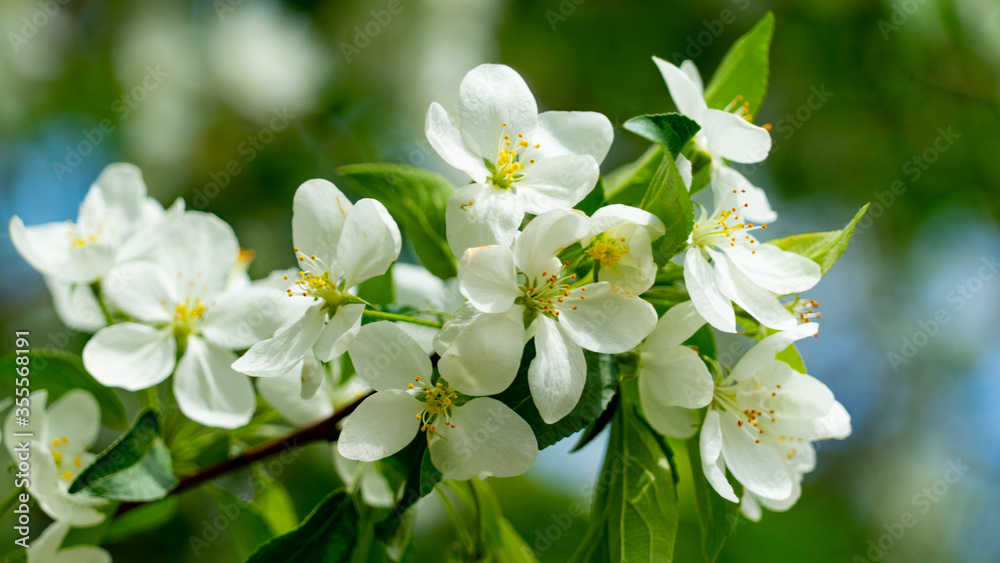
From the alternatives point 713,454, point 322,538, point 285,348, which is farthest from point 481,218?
point 322,538

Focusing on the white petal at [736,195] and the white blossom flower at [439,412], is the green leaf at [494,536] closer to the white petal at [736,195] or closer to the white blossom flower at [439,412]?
the white blossom flower at [439,412]

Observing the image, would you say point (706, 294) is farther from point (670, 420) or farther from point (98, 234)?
point (98, 234)

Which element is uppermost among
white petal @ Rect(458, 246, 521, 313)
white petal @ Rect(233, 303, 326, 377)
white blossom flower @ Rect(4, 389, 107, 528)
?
white petal @ Rect(458, 246, 521, 313)

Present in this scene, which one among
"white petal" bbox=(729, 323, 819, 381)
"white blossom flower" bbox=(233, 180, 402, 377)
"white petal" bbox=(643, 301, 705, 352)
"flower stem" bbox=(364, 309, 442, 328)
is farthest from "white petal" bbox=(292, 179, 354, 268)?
"white petal" bbox=(729, 323, 819, 381)

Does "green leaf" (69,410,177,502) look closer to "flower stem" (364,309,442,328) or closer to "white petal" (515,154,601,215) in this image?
"flower stem" (364,309,442,328)

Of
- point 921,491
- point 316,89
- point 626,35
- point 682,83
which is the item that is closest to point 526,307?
point 682,83

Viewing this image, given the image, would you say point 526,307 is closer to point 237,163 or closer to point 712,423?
point 712,423
